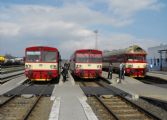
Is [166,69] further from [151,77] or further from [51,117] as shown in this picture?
[51,117]

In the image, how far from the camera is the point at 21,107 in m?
17.5

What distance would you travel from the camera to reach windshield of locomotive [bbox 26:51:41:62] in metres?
31.8

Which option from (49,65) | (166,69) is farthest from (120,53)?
(166,69)

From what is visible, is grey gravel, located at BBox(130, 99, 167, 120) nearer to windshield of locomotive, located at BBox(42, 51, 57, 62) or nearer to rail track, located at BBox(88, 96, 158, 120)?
rail track, located at BBox(88, 96, 158, 120)

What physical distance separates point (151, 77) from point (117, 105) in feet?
77.1

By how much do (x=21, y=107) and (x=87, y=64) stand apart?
19.0 m

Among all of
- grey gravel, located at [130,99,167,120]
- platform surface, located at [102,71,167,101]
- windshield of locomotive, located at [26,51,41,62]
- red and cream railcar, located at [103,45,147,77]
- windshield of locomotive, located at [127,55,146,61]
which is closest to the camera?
grey gravel, located at [130,99,167,120]

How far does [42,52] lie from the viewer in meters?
31.9

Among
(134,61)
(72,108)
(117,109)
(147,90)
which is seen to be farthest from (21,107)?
(134,61)

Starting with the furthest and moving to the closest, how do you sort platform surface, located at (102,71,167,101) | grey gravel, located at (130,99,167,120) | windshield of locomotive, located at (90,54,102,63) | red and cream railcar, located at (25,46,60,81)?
windshield of locomotive, located at (90,54,102,63)
red and cream railcar, located at (25,46,60,81)
platform surface, located at (102,71,167,101)
grey gravel, located at (130,99,167,120)

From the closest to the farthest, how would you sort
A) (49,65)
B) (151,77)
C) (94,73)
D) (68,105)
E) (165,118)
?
(165,118) → (68,105) → (49,65) → (94,73) → (151,77)

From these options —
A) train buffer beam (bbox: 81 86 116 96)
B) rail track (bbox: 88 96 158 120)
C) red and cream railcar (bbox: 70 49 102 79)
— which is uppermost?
red and cream railcar (bbox: 70 49 102 79)

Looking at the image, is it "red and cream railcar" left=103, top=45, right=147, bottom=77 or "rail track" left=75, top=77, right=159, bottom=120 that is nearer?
"rail track" left=75, top=77, right=159, bottom=120

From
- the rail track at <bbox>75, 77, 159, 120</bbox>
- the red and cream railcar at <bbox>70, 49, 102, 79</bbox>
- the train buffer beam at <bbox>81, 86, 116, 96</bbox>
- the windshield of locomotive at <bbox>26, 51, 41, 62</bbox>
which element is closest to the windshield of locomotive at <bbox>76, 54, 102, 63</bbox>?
the red and cream railcar at <bbox>70, 49, 102, 79</bbox>
